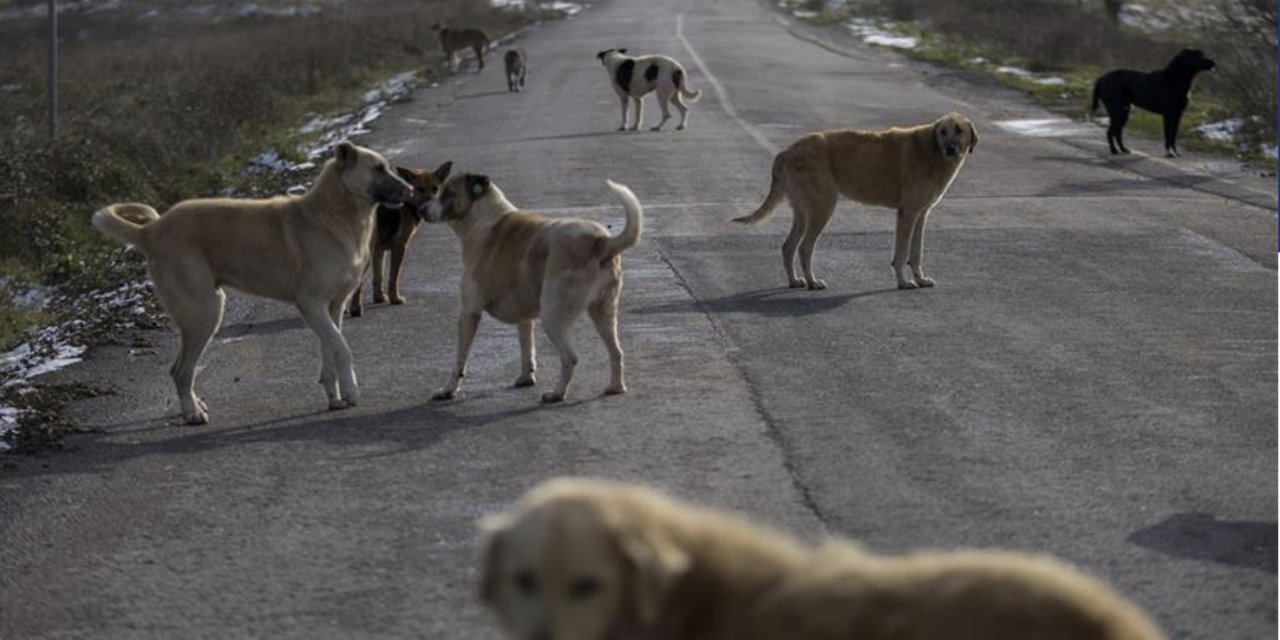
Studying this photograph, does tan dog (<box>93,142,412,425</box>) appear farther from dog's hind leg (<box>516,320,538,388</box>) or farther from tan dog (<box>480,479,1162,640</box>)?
tan dog (<box>480,479,1162,640</box>)

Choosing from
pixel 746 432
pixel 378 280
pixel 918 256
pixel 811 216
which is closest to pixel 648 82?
pixel 811 216

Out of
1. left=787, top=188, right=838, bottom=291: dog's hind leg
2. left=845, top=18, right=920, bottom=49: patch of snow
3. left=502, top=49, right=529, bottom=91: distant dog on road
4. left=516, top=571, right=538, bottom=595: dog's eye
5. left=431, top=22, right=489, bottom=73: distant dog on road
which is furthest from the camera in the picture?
left=845, top=18, right=920, bottom=49: patch of snow

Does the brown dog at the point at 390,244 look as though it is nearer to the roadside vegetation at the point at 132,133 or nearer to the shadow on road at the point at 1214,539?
the roadside vegetation at the point at 132,133

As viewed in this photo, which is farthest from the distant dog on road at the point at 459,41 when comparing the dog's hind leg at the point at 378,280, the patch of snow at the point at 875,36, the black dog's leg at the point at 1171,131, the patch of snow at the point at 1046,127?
the dog's hind leg at the point at 378,280

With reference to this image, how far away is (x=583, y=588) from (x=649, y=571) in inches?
5.3

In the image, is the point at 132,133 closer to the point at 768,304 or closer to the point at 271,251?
the point at 768,304

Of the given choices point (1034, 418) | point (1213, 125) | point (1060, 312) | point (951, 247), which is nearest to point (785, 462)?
point (1034, 418)

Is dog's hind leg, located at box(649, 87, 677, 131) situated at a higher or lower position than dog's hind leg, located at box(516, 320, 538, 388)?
lower

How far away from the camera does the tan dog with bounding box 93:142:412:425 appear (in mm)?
11086

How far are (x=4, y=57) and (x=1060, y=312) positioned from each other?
37285 millimetres

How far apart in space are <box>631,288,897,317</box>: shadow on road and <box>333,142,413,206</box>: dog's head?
2.65 meters

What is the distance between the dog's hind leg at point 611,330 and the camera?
11.0 meters

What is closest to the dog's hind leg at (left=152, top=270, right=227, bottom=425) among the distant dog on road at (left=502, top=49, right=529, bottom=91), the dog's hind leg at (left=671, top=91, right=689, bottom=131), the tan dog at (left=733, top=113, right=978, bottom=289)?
the tan dog at (left=733, top=113, right=978, bottom=289)

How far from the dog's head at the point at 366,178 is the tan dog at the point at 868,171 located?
445 cm
